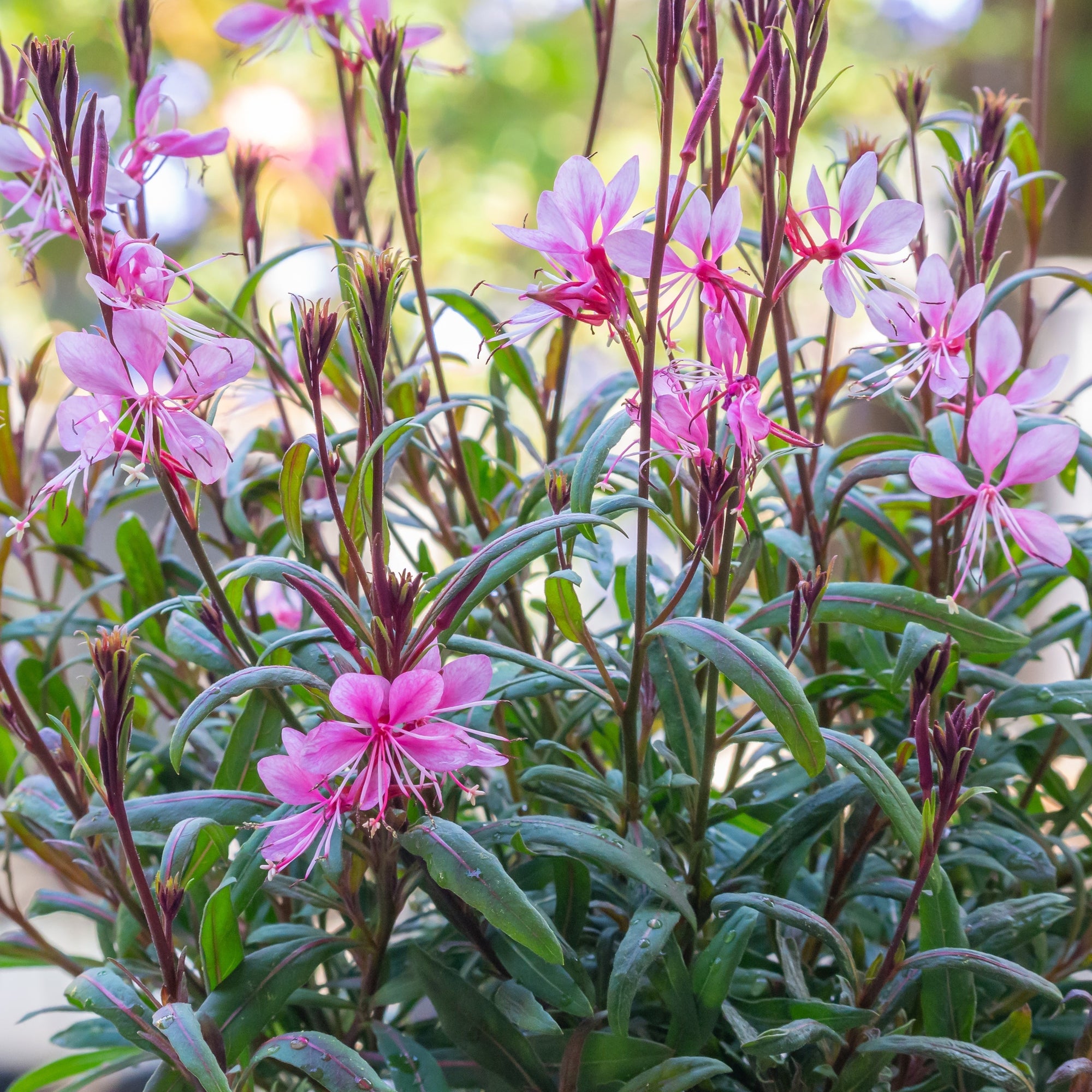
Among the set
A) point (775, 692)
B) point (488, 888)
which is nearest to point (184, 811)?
point (488, 888)

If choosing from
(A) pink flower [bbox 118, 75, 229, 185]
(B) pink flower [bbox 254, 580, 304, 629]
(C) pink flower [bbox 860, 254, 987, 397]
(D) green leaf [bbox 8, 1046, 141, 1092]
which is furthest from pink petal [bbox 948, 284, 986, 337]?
(D) green leaf [bbox 8, 1046, 141, 1092]

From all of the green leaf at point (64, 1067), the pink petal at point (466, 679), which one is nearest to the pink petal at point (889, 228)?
the pink petal at point (466, 679)

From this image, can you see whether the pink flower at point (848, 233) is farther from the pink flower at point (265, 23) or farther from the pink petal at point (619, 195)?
the pink flower at point (265, 23)

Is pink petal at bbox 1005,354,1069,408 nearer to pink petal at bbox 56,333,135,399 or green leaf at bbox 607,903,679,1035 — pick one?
green leaf at bbox 607,903,679,1035

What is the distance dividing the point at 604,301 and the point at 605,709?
1.05ft

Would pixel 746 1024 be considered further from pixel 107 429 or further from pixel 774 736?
pixel 107 429

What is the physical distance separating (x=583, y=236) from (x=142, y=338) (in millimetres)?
174

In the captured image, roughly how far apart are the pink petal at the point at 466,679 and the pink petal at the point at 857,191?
23 centimetres

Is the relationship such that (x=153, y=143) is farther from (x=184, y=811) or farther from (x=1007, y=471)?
(x=1007, y=471)

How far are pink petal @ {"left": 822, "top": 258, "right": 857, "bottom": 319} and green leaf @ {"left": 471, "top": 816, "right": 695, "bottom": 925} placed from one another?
246 mm

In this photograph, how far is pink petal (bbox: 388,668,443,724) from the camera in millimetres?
384

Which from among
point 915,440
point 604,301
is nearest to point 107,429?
point 604,301

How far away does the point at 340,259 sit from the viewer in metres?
0.46

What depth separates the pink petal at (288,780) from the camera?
401 millimetres
